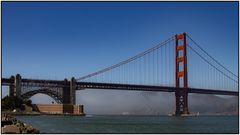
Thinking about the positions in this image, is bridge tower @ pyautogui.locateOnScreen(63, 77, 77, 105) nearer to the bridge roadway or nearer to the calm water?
the bridge roadway

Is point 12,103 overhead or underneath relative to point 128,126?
overhead

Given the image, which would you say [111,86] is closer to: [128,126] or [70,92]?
[70,92]

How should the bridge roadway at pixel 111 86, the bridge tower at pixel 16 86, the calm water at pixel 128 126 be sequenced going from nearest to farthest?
1. the calm water at pixel 128 126
2. the bridge roadway at pixel 111 86
3. the bridge tower at pixel 16 86

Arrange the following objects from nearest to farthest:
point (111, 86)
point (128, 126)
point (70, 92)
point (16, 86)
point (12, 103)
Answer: point (128, 126)
point (12, 103)
point (111, 86)
point (16, 86)
point (70, 92)

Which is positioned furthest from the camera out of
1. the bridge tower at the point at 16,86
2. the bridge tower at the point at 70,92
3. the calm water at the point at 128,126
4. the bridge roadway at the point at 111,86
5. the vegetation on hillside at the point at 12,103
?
the bridge tower at the point at 70,92

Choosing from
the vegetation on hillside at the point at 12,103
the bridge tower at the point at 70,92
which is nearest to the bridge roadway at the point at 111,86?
the bridge tower at the point at 70,92

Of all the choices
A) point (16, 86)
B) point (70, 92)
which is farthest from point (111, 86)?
point (16, 86)

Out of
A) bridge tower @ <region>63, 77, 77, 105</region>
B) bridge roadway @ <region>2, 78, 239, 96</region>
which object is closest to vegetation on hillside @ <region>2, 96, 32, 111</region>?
bridge roadway @ <region>2, 78, 239, 96</region>

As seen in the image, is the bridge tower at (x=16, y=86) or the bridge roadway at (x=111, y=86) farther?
the bridge tower at (x=16, y=86)

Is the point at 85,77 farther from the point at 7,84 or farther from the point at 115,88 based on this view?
the point at 7,84

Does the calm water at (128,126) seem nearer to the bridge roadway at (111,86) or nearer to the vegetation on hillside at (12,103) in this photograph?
the vegetation on hillside at (12,103)

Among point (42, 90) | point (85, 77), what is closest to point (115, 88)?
point (85, 77)
